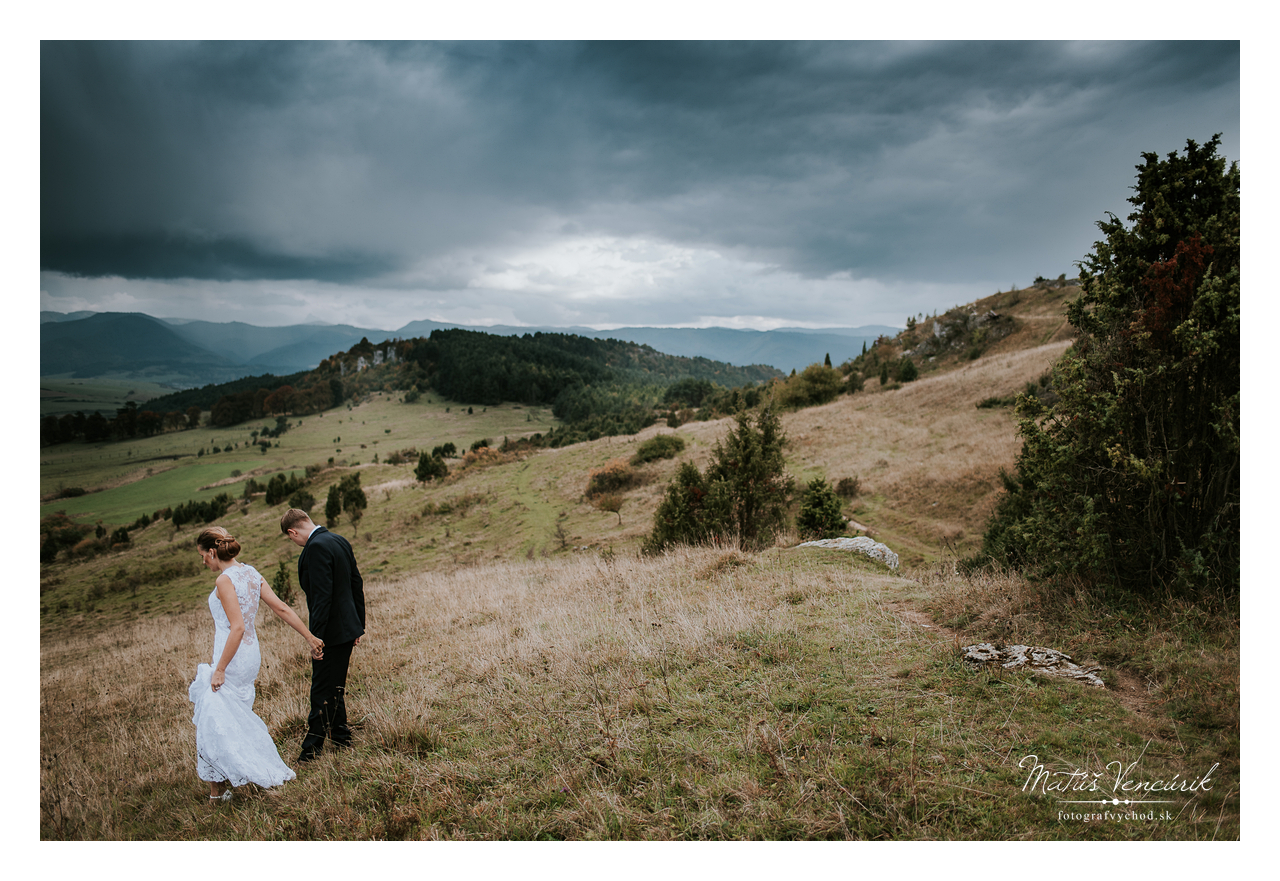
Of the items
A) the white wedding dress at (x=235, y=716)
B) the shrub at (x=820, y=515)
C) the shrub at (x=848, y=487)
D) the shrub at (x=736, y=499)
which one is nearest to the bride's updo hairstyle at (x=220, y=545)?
the white wedding dress at (x=235, y=716)

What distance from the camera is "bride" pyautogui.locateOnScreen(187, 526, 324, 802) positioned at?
11.8ft

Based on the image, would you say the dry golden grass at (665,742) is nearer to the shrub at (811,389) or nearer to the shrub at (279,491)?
the shrub at (279,491)

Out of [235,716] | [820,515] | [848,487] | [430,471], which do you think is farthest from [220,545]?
[430,471]

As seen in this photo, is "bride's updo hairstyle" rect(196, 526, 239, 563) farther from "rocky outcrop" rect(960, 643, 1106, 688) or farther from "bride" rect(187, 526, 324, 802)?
"rocky outcrop" rect(960, 643, 1106, 688)

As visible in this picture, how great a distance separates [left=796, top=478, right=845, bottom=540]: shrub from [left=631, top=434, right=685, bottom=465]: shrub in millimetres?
19993

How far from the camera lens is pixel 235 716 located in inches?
146

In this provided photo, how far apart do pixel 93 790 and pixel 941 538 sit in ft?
59.1

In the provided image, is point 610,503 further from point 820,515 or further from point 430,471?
point 430,471

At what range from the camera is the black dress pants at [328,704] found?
421 cm

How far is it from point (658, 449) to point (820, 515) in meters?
21.3

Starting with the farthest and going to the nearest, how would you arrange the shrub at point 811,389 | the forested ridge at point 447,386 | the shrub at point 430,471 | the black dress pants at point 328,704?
the forested ridge at point 447,386 < the shrub at point 811,389 < the shrub at point 430,471 < the black dress pants at point 328,704

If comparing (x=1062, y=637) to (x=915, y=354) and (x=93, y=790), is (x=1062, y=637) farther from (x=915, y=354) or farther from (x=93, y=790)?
(x=915, y=354)

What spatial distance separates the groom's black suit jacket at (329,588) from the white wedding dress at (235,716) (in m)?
0.36

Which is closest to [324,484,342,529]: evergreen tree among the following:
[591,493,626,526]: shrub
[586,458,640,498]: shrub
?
[586,458,640,498]: shrub
